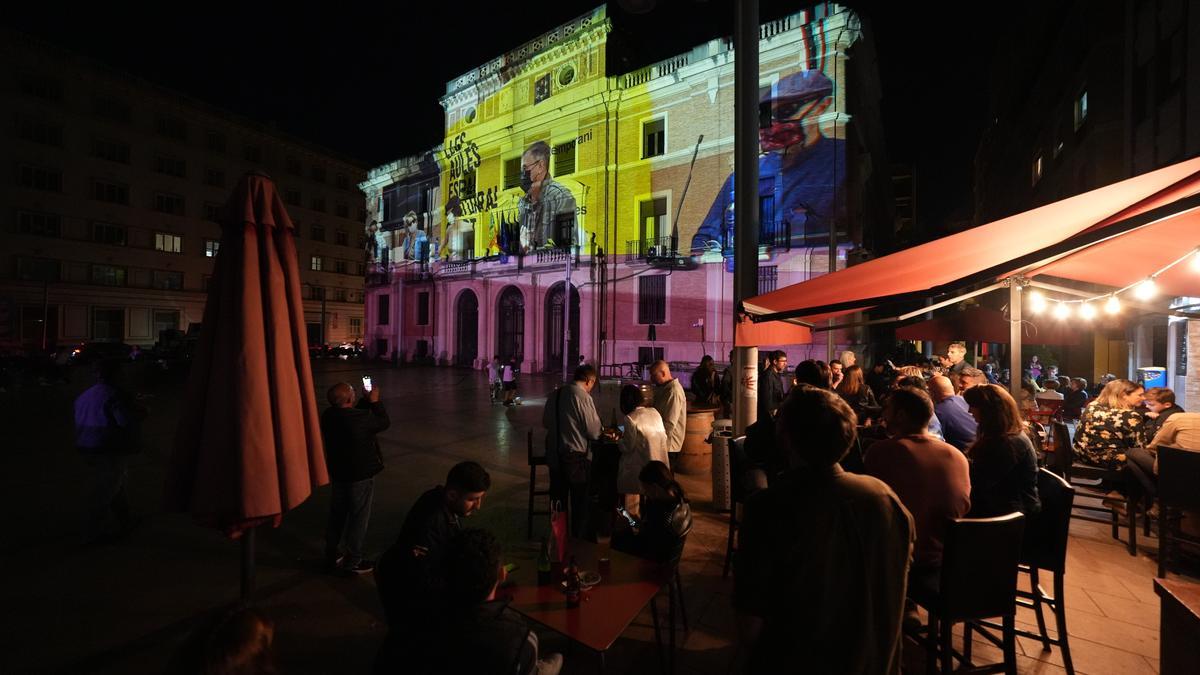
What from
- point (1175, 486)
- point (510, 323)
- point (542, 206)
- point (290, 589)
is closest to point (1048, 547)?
point (1175, 486)

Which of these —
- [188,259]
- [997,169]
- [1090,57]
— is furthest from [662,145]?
[188,259]

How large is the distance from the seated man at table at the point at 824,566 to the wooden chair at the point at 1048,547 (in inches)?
87.1

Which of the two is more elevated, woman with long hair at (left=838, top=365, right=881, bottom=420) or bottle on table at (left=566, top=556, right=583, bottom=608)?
woman with long hair at (left=838, top=365, right=881, bottom=420)

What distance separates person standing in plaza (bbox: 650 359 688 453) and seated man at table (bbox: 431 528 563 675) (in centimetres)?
403

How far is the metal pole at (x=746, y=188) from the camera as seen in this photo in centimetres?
578

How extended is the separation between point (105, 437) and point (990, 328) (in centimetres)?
1420

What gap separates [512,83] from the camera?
3089cm

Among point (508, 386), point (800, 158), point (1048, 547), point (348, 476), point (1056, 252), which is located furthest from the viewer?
point (800, 158)

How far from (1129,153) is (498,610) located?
19446mm

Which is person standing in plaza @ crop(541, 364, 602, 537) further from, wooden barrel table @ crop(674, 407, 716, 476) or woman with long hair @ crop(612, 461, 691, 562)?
wooden barrel table @ crop(674, 407, 716, 476)

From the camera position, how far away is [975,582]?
2.80 meters

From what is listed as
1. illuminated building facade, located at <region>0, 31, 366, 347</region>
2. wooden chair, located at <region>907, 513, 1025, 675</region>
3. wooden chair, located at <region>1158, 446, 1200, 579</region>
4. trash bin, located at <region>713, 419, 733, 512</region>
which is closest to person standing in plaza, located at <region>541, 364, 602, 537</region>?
trash bin, located at <region>713, 419, 733, 512</region>

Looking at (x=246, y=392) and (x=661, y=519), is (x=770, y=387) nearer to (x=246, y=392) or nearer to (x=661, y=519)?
(x=661, y=519)

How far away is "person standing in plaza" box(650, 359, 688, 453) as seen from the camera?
6.07m
